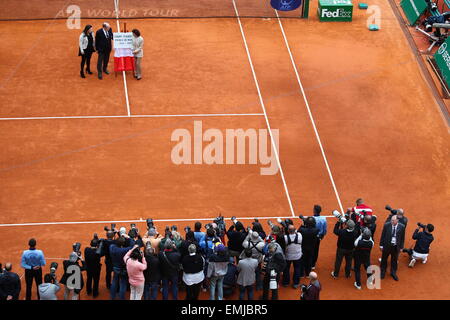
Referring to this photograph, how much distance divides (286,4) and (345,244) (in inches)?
587

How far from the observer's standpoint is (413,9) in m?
33.6

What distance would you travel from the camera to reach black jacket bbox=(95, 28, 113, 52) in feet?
92.3

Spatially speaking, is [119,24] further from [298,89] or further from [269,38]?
[298,89]

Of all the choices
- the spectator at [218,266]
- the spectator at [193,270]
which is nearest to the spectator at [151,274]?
the spectator at [193,270]

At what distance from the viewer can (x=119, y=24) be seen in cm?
3209

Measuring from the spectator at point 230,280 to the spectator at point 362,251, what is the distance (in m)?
2.89

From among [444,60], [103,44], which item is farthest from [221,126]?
[444,60]

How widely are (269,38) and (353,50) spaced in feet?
10.1

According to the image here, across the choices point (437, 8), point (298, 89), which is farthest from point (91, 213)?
point (437, 8)

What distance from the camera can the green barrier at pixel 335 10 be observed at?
33.0 meters

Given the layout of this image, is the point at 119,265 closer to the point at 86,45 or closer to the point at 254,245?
the point at 254,245

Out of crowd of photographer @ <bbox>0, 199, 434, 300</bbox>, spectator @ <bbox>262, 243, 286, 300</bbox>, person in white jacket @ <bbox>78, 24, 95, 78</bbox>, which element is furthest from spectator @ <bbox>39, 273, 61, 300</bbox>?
person in white jacket @ <bbox>78, 24, 95, 78</bbox>

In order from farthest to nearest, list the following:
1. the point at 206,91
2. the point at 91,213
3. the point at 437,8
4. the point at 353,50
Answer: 1. the point at 437,8
2. the point at 353,50
3. the point at 206,91
4. the point at 91,213

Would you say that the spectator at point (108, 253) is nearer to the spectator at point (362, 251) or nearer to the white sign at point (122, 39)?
the spectator at point (362, 251)
